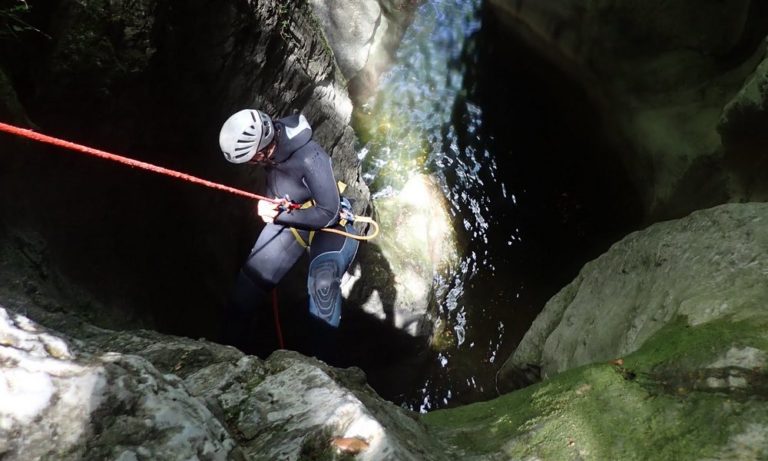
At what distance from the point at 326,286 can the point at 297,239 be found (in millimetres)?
633

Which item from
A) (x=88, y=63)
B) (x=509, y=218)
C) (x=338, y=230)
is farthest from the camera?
(x=509, y=218)

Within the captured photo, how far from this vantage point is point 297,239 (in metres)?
5.61

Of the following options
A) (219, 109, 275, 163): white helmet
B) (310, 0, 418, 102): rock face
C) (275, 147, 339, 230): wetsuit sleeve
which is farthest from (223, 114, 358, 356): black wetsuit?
(310, 0, 418, 102): rock face

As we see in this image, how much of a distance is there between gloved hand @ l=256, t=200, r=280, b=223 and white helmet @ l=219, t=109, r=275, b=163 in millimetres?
589

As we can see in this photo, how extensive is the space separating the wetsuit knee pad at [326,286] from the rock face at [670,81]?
4844 mm

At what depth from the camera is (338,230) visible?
5.60 metres

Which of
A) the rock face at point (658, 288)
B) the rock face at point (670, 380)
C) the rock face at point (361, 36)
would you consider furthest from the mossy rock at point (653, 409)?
the rock face at point (361, 36)

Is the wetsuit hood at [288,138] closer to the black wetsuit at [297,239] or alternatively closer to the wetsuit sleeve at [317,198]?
the black wetsuit at [297,239]

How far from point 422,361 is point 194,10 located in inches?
223

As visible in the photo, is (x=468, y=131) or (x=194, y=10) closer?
(x=194, y=10)

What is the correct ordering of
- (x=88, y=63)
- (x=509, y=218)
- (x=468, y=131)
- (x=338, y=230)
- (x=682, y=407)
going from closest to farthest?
(x=682, y=407)
(x=88, y=63)
(x=338, y=230)
(x=509, y=218)
(x=468, y=131)

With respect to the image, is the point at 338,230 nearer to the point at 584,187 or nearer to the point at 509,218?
the point at 509,218

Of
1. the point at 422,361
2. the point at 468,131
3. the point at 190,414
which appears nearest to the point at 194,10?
Result: the point at 190,414

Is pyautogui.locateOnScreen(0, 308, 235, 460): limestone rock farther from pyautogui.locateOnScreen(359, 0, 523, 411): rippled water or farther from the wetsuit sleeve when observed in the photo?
pyautogui.locateOnScreen(359, 0, 523, 411): rippled water
